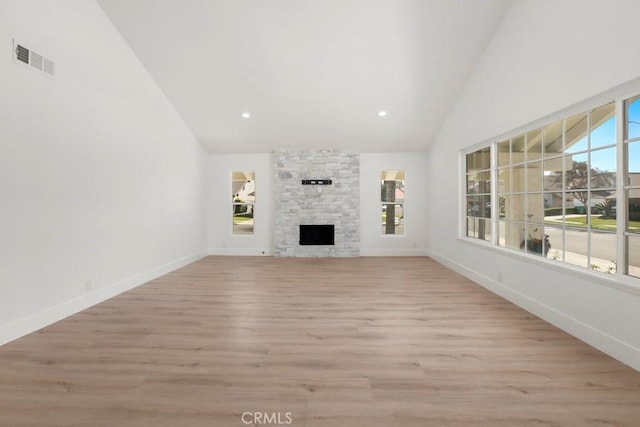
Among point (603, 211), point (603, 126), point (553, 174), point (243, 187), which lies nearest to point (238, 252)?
point (243, 187)

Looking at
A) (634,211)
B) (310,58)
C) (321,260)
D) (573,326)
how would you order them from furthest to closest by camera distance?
(321,260) < (310,58) < (573,326) < (634,211)

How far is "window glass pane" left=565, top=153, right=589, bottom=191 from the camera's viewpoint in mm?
3048

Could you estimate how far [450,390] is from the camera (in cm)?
206

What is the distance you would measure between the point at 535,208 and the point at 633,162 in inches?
50.9

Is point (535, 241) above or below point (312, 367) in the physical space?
above

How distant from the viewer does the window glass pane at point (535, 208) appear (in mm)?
3693

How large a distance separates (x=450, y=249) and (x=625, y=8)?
172 inches

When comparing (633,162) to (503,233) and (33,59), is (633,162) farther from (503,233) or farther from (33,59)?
(33,59)

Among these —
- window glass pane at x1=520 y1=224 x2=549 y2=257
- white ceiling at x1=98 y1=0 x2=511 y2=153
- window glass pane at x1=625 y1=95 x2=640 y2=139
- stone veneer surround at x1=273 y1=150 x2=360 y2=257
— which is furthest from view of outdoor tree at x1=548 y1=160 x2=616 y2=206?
stone veneer surround at x1=273 y1=150 x2=360 y2=257

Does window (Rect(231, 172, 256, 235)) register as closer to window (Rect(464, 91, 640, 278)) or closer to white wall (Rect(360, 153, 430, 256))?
white wall (Rect(360, 153, 430, 256))

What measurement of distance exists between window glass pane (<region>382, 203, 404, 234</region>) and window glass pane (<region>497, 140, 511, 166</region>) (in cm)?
336

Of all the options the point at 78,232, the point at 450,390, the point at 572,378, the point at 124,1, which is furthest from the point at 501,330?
the point at 124,1

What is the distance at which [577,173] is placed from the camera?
10.3 ft

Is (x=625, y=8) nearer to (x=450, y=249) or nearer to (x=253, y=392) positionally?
(x=253, y=392)
